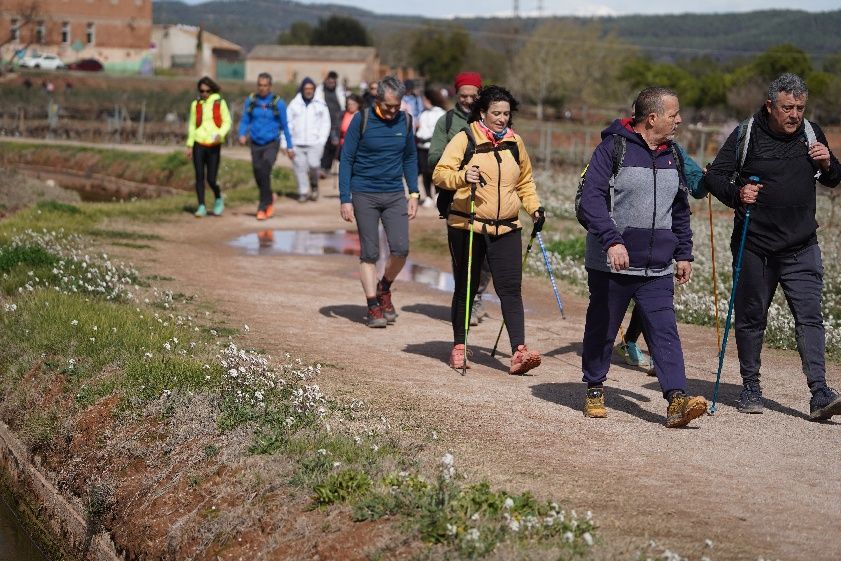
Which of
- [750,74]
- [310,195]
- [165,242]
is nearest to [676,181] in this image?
[165,242]

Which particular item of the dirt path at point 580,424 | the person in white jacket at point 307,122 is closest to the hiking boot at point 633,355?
the dirt path at point 580,424

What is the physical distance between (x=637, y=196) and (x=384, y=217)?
3.98 m

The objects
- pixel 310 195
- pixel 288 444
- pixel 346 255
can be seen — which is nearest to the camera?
pixel 288 444

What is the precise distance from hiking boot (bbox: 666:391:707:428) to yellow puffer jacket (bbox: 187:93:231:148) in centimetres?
1142

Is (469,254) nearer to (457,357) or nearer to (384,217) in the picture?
(457,357)

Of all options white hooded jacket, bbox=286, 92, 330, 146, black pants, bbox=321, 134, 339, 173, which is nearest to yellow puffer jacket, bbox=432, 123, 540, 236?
white hooded jacket, bbox=286, 92, 330, 146

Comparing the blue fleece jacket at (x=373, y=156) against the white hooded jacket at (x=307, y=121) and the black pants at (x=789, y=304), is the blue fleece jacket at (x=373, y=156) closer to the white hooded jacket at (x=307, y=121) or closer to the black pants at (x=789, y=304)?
the black pants at (x=789, y=304)

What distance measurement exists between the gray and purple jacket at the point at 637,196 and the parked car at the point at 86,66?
285 feet

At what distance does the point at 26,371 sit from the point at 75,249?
16.5ft

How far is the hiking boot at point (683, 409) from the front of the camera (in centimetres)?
786

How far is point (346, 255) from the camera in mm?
16516

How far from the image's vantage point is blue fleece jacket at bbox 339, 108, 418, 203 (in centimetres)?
1141

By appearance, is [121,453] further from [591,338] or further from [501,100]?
[501,100]

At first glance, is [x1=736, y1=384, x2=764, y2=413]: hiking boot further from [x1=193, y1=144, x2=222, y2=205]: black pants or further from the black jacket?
[x1=193, y1=144, x2=222, y2=205]: black pants
